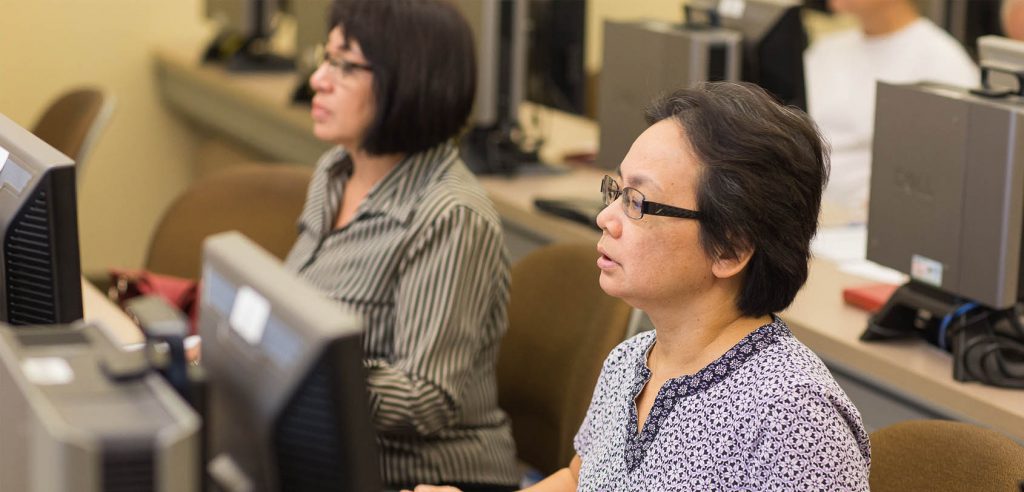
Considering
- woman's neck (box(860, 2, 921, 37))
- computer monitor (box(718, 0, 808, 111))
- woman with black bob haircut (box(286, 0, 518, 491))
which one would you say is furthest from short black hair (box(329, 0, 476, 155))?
woman's neck (box(860, 2, 921, 37))

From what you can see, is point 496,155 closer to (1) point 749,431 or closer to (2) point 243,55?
(2) point 243,55

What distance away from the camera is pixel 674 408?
1.42m

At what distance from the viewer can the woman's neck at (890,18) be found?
3.62 meters

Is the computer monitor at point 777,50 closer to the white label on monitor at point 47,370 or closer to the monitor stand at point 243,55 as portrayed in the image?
the monitor stand at point 243,55

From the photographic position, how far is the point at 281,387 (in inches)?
35.2

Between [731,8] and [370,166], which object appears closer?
[370,166]

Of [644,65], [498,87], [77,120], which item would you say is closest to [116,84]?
[77,120]

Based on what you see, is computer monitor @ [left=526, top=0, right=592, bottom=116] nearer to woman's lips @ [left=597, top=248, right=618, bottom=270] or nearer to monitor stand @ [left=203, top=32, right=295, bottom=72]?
monitor stand @ [left=203, top=32, right=295, bottom=72]

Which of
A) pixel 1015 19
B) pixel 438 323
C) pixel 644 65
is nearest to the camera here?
pixel 438 323

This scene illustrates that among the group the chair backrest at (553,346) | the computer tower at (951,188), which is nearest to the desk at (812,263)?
the computer tower at (951,188)

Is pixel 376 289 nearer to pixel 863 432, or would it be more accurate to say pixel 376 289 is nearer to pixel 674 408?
pixel 674 408

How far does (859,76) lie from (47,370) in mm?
3098

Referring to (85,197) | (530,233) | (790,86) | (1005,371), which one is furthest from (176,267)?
(85,197)

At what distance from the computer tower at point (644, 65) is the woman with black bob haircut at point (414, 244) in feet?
2.41
